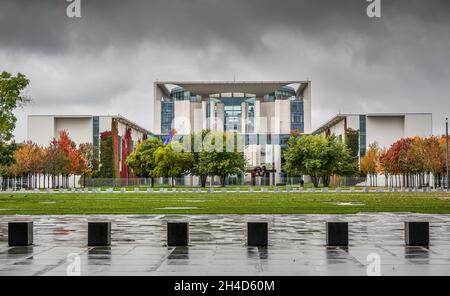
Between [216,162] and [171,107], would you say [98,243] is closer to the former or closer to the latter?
[216,162]

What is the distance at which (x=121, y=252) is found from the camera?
52.1 ft

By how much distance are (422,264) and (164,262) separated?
5.21 m

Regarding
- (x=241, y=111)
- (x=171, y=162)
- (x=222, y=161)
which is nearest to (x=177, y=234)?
(x=222, y=161)

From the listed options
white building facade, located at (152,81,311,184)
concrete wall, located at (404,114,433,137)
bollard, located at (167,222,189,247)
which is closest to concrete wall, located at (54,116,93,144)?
white building facade, located at (152,81,311,184)

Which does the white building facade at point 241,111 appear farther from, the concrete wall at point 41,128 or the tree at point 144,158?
the tree at point 144,158

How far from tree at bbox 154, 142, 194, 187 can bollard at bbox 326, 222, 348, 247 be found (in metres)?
85.5

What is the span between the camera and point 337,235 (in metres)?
17.3

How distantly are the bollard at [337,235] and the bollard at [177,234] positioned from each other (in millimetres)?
3618

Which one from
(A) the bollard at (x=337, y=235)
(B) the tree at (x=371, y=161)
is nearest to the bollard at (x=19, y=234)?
(A) the bollard at (x=337, y=235)

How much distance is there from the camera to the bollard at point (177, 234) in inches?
684

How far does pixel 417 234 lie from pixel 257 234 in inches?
162

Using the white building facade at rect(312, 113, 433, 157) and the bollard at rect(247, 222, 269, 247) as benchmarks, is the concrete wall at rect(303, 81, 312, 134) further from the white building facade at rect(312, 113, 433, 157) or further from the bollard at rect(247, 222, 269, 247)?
the bollard at rect(247, 222, 269, 247)

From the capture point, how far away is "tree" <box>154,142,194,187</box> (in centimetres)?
10262

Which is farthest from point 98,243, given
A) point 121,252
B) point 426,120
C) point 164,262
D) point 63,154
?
point 426,120
